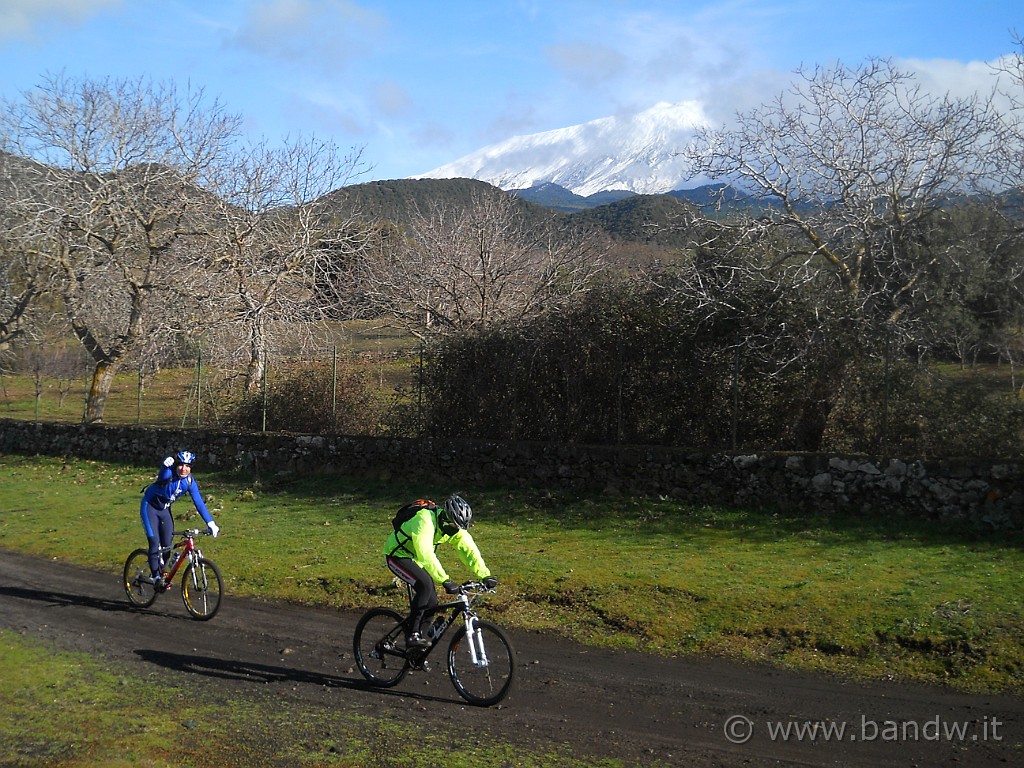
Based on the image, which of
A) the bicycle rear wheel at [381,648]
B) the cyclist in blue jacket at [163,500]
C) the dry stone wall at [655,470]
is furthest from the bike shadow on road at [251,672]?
the dry stone wall at [655,470]

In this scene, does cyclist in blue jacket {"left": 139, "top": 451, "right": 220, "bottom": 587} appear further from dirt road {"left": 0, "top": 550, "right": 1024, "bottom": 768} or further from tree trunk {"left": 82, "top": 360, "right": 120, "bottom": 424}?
tree trunk {"left": 82, "top": 360, "right": 120, "bottom": 424}

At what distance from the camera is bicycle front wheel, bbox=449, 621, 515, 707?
287 inches

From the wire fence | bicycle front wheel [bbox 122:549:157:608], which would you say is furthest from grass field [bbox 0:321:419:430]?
bicycle front wheel [bbox 122:549:157:608]

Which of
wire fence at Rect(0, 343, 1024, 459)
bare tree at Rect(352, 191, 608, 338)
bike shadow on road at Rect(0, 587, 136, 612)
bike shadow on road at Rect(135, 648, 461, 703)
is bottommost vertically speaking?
bike shadow on road at Rect(0, 587, 136, 612)

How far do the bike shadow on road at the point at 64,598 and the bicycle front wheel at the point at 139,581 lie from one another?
143mm

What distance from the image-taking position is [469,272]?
2527 centimetres

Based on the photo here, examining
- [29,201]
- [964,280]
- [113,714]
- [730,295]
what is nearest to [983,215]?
[964,280]

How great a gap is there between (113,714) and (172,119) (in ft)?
75.8

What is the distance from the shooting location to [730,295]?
15812 millimetres

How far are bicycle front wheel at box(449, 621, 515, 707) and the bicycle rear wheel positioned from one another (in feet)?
1.82

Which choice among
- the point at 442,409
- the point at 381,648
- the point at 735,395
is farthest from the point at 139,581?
the point at 735,395

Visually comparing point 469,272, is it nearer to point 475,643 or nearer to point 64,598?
point 64,598

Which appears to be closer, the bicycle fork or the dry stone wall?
the bicycle fork

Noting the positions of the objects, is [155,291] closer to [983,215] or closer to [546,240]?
[546,240]
